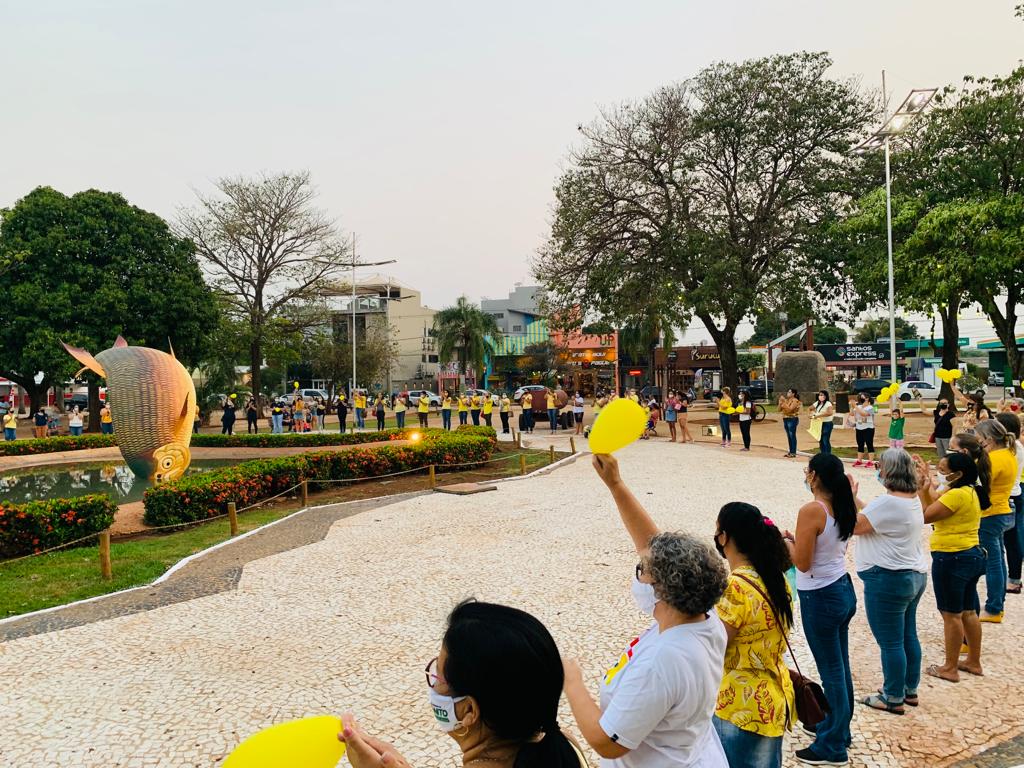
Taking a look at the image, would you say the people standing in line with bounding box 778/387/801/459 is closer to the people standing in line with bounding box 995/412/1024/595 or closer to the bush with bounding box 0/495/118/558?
the people standing in line with bounding box 995/412/1024/595

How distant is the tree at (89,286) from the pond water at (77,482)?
28.3ft

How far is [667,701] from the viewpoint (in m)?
2.05

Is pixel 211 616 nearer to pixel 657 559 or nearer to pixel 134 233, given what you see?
pixel 657 559

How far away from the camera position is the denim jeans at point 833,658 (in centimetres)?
365

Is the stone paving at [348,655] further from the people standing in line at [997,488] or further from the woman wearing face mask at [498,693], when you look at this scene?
the woman wearing face mask at [498,693]

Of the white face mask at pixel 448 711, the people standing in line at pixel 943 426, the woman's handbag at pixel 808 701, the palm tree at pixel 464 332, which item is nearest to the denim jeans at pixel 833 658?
the woman's handbag at pixel 808 701

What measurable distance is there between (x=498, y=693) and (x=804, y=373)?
38743mm

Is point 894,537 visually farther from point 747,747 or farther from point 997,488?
point 997,488

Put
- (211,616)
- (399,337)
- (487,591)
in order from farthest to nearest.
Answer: (399,337), (487,591), (211,616)

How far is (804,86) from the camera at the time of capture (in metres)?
24.2

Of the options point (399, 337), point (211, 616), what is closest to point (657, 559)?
point (211, 616)

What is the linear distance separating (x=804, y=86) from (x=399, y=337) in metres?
49.8

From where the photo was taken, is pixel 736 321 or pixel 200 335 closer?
pixel 736 321

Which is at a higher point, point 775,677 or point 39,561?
point 775,677
